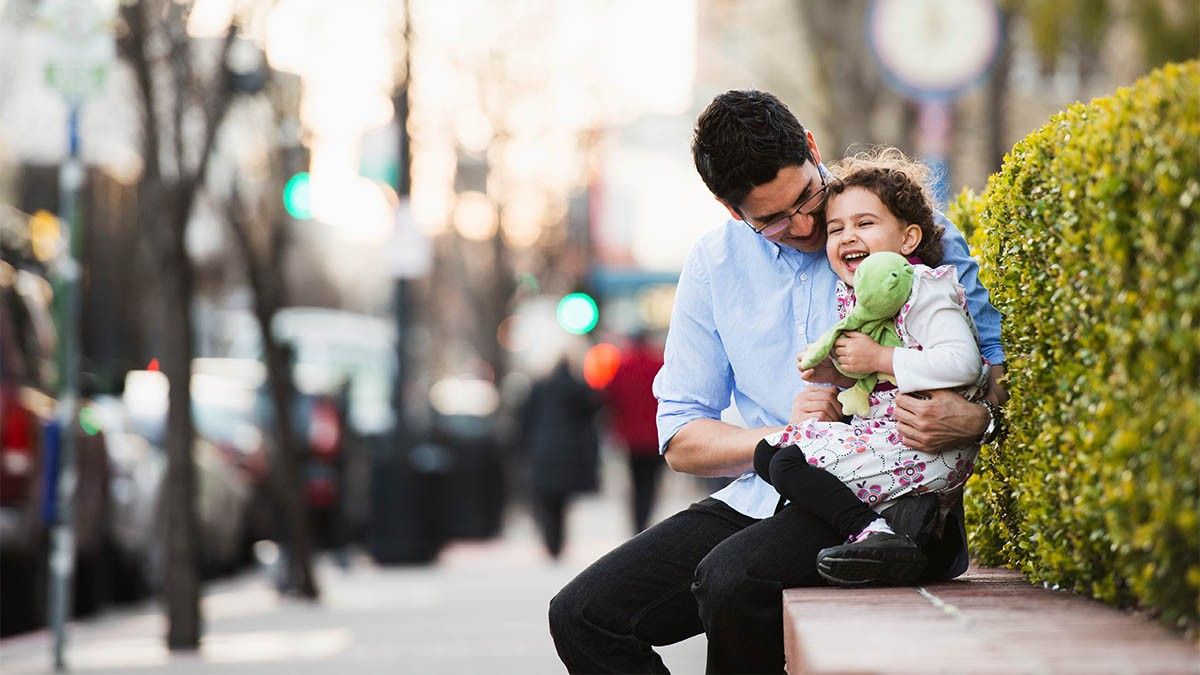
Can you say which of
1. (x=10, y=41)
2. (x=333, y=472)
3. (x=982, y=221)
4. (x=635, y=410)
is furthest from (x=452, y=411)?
(x=982, y=221)

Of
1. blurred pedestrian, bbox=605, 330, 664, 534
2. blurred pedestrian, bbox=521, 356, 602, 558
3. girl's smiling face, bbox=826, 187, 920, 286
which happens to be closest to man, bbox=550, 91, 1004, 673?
girl's smiling face, bbox=826, 187, 920, 286

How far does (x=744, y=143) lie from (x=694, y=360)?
66 cm

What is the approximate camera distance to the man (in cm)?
464

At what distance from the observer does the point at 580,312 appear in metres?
28.1

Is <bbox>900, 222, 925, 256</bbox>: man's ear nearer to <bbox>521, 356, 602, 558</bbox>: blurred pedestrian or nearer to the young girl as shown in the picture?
the young girl

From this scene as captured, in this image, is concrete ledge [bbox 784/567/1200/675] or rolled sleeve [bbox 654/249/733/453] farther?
rolled sleeve [bbox 654/249/733/453]

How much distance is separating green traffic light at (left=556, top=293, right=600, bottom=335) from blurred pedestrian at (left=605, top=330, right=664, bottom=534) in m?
8.84

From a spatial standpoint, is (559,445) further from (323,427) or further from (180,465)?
(180,465)

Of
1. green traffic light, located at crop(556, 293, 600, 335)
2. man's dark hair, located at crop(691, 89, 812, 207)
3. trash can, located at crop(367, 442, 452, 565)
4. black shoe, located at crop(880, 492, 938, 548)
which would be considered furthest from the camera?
green traffic light, located at crop(556, 293, 600, 335)

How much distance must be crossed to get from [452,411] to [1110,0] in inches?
787

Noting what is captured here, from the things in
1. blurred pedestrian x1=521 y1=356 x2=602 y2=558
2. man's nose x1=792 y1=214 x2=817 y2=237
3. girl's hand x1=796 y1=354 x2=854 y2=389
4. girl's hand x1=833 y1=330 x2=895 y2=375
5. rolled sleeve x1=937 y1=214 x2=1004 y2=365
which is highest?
man's nose x1=792 y1=214 x2=817 y2=237

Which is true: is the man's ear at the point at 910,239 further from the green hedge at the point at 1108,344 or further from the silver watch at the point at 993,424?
the silver watch at the point at 993,424

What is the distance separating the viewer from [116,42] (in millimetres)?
11805

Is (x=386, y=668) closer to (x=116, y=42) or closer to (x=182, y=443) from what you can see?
(x=182, y=443)
